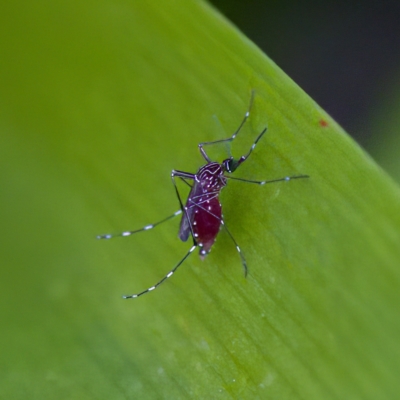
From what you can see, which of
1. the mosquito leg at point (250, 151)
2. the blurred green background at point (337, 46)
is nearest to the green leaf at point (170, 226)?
the mosquito leg at point (250, 151)

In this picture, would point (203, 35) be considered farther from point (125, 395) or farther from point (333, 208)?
point (125, 395)

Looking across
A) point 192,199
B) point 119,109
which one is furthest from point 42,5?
point 192,199

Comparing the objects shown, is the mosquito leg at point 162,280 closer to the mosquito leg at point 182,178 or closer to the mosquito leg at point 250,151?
the mosquito leg at point 182,178

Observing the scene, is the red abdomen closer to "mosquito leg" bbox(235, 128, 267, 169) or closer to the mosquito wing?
the mosquito wing

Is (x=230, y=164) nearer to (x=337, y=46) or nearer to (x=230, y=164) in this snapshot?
(x=230, y=164)

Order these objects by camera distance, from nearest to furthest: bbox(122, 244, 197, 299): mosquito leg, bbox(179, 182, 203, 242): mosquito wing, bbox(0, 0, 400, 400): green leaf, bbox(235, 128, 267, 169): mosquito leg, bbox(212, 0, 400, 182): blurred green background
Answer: bbox(0, 0, 400, 400): green leaf → bbox(235, 128, 267, 169): mosquito leg → bbox(122, 244, 197, 299): mosquito leg → bbox(179, 182, 203, 242): mosquito wing → bbox(212, 0, 400, 182): blurred green background

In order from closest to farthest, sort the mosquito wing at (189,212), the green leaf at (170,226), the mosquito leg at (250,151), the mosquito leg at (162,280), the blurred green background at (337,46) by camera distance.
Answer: the green leaf at (170,226) → the mosquito leg at (250,151) → the mosquito leg at (162,280) → the mosquito wing at (189,212) → the blurred green background at (337,46)

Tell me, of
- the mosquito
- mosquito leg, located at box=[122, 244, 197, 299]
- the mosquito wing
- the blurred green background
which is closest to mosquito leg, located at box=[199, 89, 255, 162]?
the mosquito
